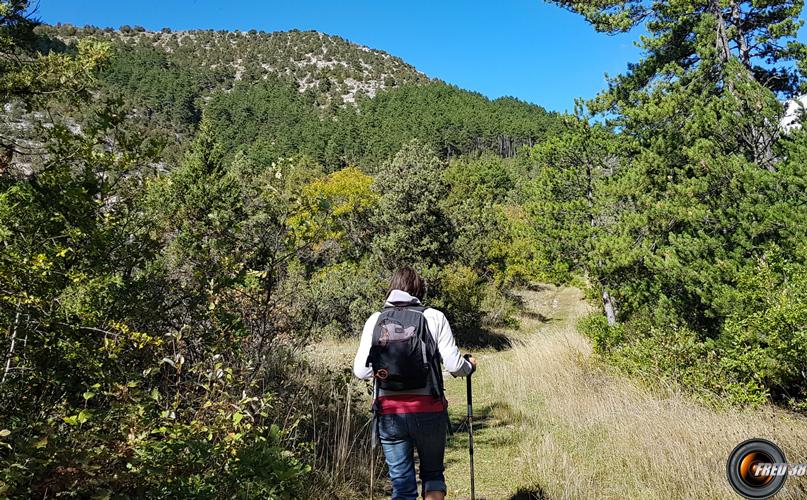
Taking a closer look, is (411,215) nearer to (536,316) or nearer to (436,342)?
(536,316)

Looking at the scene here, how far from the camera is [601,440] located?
18.5 feet

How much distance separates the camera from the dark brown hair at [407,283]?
10.8 ft

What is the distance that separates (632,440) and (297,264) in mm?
4038

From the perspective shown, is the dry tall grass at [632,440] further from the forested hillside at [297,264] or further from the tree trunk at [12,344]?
the tree trunk at [12,344]

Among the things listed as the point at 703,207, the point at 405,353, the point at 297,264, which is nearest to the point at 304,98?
the point at 703,207

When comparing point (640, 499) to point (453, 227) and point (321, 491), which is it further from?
point (453, 227)

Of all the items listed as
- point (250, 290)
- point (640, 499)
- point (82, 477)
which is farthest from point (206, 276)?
point (640, 499)

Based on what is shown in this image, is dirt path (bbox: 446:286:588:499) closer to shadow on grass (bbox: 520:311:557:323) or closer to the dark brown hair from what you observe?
the dark brown hair

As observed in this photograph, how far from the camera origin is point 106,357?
3498mm

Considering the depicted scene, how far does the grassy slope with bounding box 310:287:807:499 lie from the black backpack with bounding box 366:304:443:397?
211 cm

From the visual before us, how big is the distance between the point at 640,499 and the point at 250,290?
3921 mm

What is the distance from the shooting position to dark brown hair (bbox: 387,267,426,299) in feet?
10.8

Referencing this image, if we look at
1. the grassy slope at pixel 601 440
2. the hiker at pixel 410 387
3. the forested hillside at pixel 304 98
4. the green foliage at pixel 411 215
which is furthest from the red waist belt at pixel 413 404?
the forested hillside at pixel 304 98

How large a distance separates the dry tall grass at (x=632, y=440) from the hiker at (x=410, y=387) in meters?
1.74
